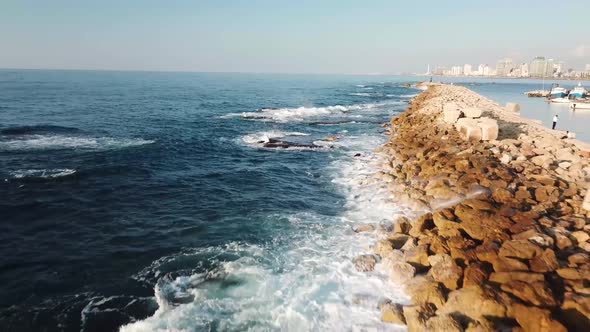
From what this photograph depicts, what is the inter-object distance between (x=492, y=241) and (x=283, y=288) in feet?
17.6

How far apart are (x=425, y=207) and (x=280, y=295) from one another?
686 cm

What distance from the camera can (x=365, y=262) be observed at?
9180mm

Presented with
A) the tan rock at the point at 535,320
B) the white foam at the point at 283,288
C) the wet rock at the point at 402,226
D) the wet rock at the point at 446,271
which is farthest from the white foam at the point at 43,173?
the tan rock at the point at 535,320

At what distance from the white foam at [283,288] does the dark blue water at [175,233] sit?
4 cm

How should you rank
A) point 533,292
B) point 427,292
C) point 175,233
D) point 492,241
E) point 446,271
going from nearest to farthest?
point 533,292 < point 427,292 < point 446,271 < point 492,241 < point 175,233

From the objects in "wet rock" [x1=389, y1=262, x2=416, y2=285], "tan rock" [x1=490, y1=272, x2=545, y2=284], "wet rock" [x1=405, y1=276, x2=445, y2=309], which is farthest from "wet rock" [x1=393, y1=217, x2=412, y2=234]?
"tan rock" [x1=490, y1=272, x2=545, y2=284]

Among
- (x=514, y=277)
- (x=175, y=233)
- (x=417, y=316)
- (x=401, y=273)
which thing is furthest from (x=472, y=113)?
(x=175, y=233)

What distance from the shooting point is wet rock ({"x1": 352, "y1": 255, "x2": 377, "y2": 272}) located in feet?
29.7

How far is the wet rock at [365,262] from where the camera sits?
9062 millimetres

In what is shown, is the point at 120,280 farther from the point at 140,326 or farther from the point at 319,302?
the point at 319,302

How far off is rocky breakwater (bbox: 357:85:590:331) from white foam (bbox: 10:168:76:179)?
1457cm

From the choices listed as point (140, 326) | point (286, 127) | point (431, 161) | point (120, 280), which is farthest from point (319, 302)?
point (286, 127)

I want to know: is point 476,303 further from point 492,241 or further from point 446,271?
point 492,241

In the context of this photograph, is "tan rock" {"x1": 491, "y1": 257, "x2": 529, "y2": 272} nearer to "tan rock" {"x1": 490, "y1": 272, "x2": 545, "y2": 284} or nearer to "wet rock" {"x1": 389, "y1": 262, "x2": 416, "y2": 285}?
"tan rock" {"x1": 490, "y1": 272, "x2": 545, "y2": 284}
